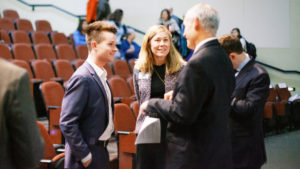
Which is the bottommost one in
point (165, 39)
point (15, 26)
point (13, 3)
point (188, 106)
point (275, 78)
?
point (275, 78)

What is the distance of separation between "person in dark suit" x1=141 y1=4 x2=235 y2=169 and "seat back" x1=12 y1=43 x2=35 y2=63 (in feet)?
14.6

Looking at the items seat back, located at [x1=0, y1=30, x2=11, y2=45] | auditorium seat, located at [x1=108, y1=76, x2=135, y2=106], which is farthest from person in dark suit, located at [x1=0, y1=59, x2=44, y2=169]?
seat back, located at [x1=0, y1=30, x2=11, y2=45]

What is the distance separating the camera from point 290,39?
7.38 metres

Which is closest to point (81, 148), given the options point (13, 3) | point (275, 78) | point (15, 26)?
point (15, 26)

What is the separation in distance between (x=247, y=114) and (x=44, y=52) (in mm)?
4673

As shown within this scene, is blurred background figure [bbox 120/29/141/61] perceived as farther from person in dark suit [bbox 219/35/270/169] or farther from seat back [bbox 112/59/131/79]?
person in dark suit [bbox 219/35/270/169]

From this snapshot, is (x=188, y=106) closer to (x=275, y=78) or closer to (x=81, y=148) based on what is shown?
(x=81, y=148)

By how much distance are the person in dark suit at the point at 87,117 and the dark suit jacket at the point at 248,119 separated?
0.65m

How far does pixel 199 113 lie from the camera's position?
1371 millimetres

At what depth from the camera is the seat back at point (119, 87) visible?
4.57 meters

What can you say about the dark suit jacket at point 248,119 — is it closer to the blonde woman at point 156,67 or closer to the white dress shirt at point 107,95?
the blonde woman at point 156,67

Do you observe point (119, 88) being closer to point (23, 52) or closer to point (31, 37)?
point (23, 52)

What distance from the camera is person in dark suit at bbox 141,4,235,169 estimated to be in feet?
4.37

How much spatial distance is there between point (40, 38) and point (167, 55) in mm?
4977
